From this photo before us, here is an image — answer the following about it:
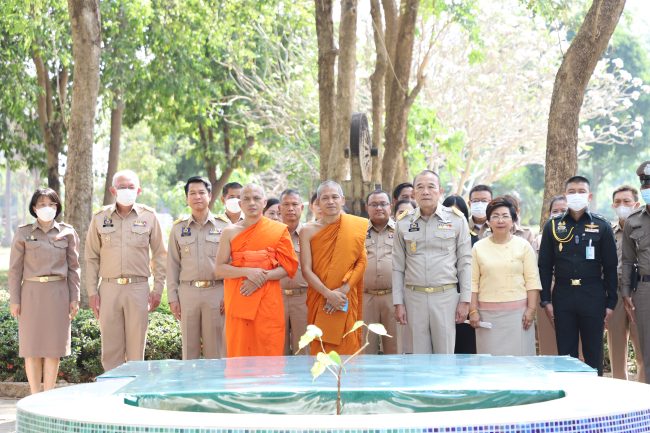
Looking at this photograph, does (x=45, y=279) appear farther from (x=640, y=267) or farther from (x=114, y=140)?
(x=114, y=140)

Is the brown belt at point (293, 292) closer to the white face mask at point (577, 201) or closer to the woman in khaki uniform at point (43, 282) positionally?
the woman in khaki uniform at point (43, 282)

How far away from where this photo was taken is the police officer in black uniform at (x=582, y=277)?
341 inches

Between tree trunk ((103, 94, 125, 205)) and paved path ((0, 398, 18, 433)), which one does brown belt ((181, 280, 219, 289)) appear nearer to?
paved path ((0, 398, 18, 433))

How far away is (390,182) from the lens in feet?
54.0

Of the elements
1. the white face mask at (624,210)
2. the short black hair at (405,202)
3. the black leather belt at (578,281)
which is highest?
the short black hair at (405,202)

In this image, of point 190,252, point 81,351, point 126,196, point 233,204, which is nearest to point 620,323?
point 233,204

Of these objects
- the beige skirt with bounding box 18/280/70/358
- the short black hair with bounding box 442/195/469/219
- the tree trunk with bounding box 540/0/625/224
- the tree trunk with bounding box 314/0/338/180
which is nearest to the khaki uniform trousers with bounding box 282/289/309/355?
the short black hair with bounding box 442/195/469/219

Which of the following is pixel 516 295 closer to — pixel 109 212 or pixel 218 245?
pixel 218 245

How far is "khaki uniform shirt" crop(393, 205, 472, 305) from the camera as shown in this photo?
28.7 feet

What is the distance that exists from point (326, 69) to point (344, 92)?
2.39 ft

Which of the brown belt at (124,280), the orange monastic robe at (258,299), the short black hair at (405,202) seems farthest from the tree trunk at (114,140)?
the orange monastic robe at (258,299)

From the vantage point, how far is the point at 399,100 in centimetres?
1680

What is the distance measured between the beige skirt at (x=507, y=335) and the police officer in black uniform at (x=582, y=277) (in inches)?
12.2

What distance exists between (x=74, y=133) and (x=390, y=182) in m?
5.59
